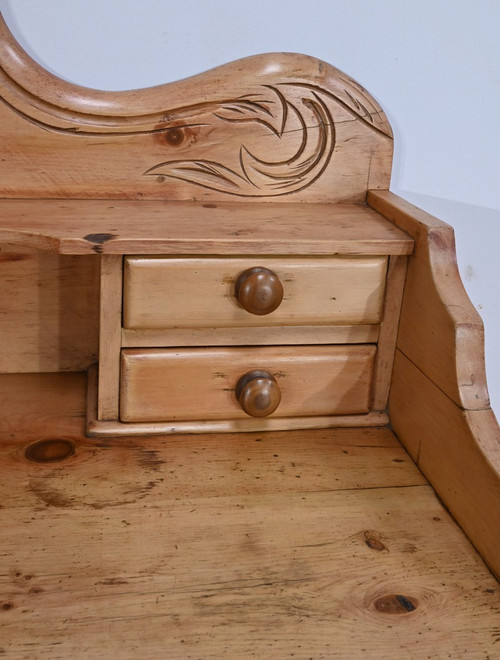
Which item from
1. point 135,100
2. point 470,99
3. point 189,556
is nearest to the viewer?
point 189,556

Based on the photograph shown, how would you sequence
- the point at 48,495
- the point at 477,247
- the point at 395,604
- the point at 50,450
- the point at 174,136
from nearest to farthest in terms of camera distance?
the point at 395,604 → the point at 48,495 → the point at 50,450 → the point at 174,136 → the point at 477,247

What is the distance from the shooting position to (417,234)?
105cm

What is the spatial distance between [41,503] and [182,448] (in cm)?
22

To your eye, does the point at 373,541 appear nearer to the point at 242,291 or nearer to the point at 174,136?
the point at 242,291

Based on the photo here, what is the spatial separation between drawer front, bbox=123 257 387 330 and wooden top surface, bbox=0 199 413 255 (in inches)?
0.9

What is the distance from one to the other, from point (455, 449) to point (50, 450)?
544 millimetres

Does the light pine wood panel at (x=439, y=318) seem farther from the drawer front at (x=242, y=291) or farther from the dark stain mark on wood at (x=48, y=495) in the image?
the dark stain mark on wood at (x=48, y=495)

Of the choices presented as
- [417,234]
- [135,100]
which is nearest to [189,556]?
[417,234]

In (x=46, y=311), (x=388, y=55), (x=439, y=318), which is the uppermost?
(x=388, y=55)

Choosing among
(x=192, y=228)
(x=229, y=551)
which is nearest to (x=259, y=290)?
(x=192, y=228)

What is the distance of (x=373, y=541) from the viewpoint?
2.93 feet

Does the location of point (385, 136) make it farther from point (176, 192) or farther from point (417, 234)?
point (176, 192)

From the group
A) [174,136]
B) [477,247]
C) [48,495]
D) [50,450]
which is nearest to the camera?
[48,495]

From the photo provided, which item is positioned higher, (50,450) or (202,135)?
(202,135)
